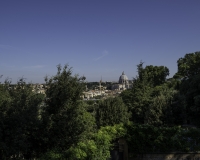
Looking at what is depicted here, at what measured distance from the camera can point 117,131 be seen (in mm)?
10922

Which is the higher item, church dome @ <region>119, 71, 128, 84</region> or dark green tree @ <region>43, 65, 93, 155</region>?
church dome @ <region>119, 71, 128, 84</region>

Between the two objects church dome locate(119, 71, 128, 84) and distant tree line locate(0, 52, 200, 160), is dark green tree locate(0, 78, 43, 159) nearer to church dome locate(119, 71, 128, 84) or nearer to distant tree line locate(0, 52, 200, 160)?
distant tree line locate(0, 52, 200, 160)

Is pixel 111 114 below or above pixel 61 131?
above

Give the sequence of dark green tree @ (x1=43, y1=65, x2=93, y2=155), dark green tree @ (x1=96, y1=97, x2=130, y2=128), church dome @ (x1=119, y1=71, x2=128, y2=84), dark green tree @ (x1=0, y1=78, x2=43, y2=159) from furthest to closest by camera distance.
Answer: church dome @ (x1=119, y1=71, x2=128, y2=84), dark green tree @ (x1=96, y1=97, x2=130, y2=128), dark green tree @ (x1=43, y1=65, x2=93, y2=155), dark green tree @ (x1=0, y1=78, x2=43, y2=159)

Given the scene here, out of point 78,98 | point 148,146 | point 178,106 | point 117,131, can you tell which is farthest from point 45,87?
point 178,106

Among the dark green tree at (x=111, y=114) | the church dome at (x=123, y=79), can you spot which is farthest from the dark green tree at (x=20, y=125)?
the church dome at (x=123, y=79)

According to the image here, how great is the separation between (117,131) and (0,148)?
5.24 meters

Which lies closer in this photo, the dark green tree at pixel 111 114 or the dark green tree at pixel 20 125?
the dark green tree at pixel 20 125

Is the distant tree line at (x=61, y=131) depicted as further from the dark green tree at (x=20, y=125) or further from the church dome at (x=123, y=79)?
the church dome at (x=123, y=79)

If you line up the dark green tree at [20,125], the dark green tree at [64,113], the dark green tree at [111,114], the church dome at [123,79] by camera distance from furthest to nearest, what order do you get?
the church dome at [123,79], the dark green tree at [111,114], the dark green tree at [64,113], the dark green tree at [20,125]

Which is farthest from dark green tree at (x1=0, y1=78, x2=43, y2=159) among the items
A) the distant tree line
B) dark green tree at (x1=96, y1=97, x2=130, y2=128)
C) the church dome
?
the church dome

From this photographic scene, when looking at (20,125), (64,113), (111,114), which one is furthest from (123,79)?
(20,125)

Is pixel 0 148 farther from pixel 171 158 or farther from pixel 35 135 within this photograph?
pixel 171 158

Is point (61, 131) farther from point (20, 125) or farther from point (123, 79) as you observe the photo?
point (123, 79)
